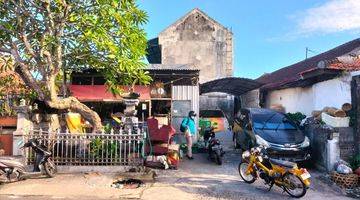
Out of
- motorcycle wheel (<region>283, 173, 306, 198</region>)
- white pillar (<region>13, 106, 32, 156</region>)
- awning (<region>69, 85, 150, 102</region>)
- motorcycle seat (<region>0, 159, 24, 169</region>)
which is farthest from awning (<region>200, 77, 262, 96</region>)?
motorcycle seat (<region>0, 159, 24, 169</region>)

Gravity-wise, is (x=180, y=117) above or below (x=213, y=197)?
above

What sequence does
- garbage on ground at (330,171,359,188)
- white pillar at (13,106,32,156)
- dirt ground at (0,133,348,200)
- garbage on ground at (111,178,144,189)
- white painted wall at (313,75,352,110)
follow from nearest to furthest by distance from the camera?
dirt ground at (0,133,348,200) < garbage on ground at (111,178,144,189) < garbage on ground at (330,171,359,188) < white pillar at (13,106,32,156) < white painted wall at (313,75,352,110)

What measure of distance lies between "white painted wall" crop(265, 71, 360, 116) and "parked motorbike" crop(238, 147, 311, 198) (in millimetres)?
3883

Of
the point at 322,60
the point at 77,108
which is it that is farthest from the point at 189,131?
the point at 322,60

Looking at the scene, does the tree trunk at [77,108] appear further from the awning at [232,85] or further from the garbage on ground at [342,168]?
the awning at [232,85]

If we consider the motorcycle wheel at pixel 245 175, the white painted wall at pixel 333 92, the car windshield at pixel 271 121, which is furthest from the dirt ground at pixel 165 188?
the white painted wall at pixel 333 92

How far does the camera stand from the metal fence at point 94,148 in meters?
10.6

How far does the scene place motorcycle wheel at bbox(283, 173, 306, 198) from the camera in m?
8.61

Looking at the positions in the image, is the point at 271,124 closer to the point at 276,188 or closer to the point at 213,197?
the point at 276,188

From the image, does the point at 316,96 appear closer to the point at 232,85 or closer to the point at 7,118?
the point at 232,85

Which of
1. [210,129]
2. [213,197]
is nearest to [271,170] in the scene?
[213,197]

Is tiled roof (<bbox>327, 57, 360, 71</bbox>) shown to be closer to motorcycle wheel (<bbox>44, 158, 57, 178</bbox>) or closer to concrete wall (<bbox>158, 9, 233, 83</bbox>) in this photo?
motorcycle wheel (<bbox>44, 158, 57, 178</bbox>)

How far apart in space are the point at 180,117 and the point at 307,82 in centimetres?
500

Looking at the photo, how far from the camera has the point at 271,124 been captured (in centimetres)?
1266
